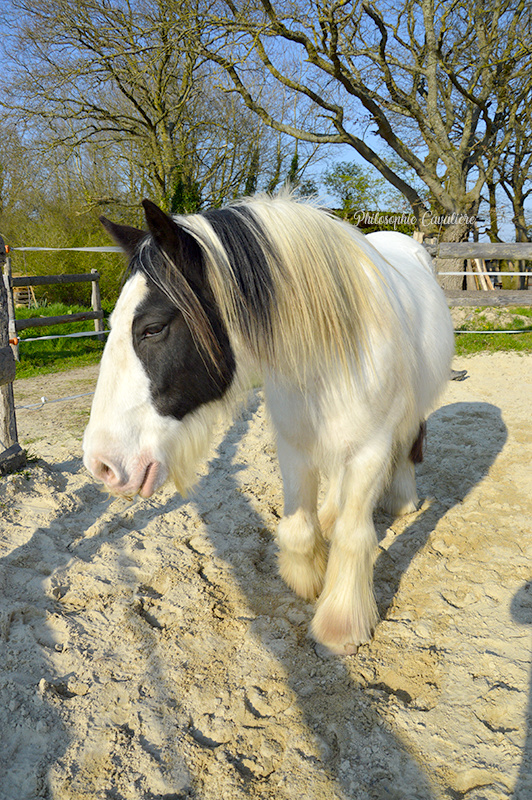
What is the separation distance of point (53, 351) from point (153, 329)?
7.68m

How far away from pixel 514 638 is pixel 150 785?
1.50 meters

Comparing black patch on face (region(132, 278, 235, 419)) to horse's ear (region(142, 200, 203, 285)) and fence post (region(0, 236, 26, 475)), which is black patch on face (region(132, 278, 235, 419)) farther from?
fence post (region(0, 236, 26, 475))

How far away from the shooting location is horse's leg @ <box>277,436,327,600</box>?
2363mm

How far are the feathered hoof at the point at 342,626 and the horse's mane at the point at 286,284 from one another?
1073 millimetres

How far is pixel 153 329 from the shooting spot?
5.39 ft

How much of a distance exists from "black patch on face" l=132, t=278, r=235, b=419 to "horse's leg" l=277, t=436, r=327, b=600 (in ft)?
2.25

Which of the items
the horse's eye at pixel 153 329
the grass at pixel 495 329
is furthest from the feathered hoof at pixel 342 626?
the grass at pixel 495 329

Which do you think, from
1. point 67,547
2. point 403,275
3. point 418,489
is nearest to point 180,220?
point 403,275

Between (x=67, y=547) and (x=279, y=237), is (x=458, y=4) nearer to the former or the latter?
(x=279, y=237)

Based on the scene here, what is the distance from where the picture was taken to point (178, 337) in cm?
165

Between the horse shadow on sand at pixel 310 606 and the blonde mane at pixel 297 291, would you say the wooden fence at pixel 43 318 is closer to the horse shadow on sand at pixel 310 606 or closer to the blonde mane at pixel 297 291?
the horse shadow on sand at pixel 310 606

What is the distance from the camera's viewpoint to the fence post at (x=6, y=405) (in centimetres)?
348

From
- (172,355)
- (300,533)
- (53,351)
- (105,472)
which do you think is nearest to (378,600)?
(300,533)

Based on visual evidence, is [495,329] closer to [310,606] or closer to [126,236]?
[310,606]
